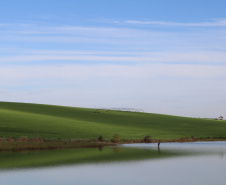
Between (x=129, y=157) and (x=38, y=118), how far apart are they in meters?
36.7

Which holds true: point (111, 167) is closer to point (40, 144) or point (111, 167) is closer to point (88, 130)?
point (40, 144)

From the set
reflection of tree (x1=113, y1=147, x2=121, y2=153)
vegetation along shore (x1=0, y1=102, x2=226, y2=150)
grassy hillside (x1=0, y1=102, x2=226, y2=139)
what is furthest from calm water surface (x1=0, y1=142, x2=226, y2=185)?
grassy hillside (x1=0, y1=102, x2=226, y2=139)

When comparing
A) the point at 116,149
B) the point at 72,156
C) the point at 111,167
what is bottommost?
the point at 111,167

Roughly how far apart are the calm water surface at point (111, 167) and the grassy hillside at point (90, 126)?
14.2 metres

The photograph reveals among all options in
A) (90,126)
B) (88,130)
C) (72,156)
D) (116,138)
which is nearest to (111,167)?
(72,156)

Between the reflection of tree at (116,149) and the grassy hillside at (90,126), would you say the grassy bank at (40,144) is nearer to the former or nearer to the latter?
the reflection of tree at (116,149)

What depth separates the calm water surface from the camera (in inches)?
1211

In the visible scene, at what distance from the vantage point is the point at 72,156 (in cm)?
4603

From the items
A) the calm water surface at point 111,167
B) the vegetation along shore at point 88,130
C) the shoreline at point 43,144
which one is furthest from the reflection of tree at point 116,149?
the vegetation along shore at point 88,130

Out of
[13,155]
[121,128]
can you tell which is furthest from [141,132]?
[13,155]

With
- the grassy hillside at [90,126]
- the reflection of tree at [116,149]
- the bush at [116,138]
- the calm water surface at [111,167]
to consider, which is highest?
the grassy hillside at [90,126]

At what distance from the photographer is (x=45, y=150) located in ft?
170

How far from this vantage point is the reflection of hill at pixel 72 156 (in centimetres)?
4000

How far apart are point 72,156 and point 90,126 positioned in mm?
29422
